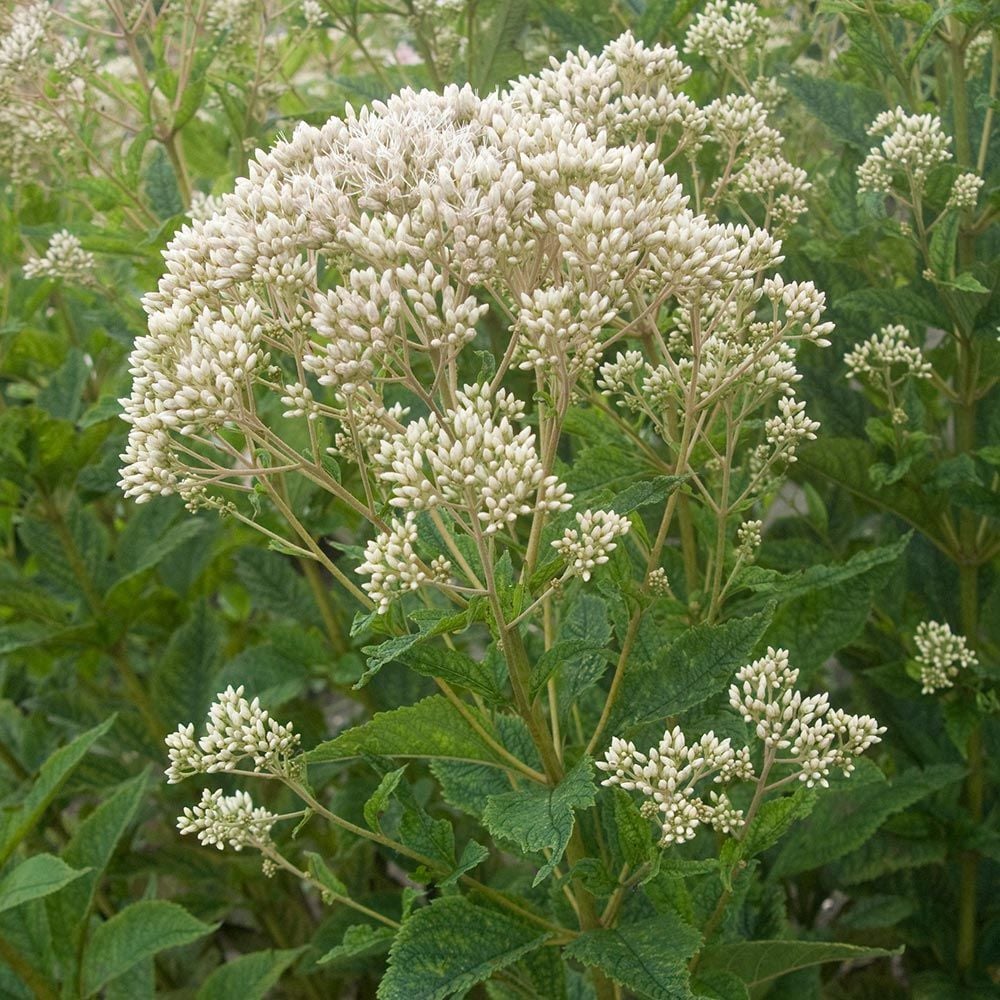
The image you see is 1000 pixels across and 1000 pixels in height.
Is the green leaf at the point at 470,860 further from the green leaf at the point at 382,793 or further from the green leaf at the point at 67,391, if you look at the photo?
the green leaf at the point at 67,391

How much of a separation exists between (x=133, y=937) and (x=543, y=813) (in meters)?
1.33

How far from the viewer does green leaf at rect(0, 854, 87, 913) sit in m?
2.23

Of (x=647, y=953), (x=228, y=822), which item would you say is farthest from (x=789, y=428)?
(x=228, y=822)

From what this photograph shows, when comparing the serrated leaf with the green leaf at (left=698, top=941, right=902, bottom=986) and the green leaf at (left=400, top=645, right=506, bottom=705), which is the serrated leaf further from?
the green leaf at (left=698, top=941, right=902, bottom=986)

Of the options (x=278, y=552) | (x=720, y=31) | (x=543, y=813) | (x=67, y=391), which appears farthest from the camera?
(x=67, y=391)

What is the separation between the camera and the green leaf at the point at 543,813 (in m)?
1.56

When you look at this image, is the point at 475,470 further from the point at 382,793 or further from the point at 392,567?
the point at 382,793

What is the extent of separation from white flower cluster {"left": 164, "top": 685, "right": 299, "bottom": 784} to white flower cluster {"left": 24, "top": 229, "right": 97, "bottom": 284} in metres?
1.66

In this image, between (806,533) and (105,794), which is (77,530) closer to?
(105,794)

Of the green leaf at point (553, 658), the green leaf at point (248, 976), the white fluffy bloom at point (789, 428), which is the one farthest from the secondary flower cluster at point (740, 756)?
the green leaf at point (248, 976)

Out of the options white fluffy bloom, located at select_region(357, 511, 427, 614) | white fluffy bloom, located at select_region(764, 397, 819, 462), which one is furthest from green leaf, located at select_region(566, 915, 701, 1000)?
white fluffy bloom, located at select_region(764, 397, 819, 462)

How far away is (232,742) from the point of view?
1831 mm

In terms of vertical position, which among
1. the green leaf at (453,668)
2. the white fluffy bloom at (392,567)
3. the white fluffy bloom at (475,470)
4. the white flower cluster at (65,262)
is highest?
the white flower cluster at (65,262)

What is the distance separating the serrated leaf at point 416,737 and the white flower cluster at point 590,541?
0.32 meters
